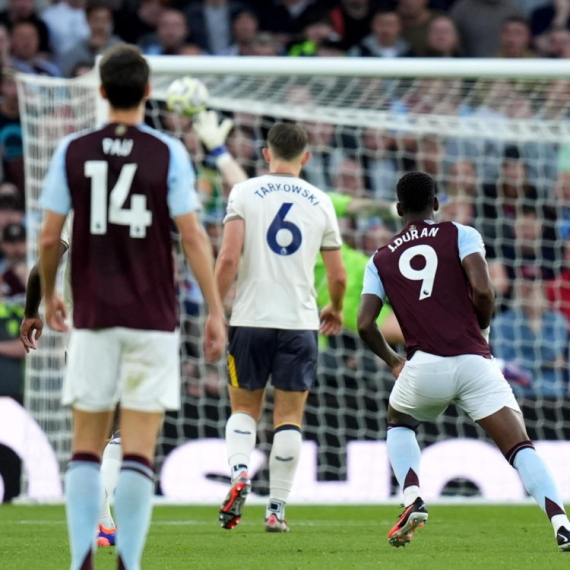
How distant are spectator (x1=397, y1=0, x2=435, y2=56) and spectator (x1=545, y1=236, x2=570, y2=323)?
12.5ft

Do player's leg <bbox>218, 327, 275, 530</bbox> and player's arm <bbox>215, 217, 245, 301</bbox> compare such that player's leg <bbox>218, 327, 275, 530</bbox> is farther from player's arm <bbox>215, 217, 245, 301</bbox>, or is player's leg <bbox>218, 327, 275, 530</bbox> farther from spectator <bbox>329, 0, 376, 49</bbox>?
spectator <bbox>329, 0, 376, 49</bbox>

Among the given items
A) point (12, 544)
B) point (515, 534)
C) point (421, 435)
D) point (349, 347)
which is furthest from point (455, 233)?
point (349, 347)

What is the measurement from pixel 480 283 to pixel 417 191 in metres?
0.56

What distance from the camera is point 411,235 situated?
586 cm

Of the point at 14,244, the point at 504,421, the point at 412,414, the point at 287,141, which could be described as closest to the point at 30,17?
the point at 14,244

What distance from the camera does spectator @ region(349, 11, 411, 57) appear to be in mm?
14055

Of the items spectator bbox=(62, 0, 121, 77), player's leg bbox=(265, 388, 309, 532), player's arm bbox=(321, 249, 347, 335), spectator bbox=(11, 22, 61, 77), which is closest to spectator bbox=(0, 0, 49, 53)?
spectator bbox=(11, 22, 61, 77)

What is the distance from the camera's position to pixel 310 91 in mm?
11812

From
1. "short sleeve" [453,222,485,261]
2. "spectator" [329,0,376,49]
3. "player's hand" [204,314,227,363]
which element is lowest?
"player's hand" [204,314,227,363]

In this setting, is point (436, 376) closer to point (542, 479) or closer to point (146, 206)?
point (542, 479)

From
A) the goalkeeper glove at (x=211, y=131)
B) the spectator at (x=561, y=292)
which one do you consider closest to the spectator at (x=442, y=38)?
the spectator at (x=561, y=292)

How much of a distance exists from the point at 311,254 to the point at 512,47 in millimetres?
7601

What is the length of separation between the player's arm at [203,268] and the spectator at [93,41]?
31.3 ft

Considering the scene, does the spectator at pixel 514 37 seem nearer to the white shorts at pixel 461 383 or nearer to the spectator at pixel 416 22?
the spectator at pixel 416 22
